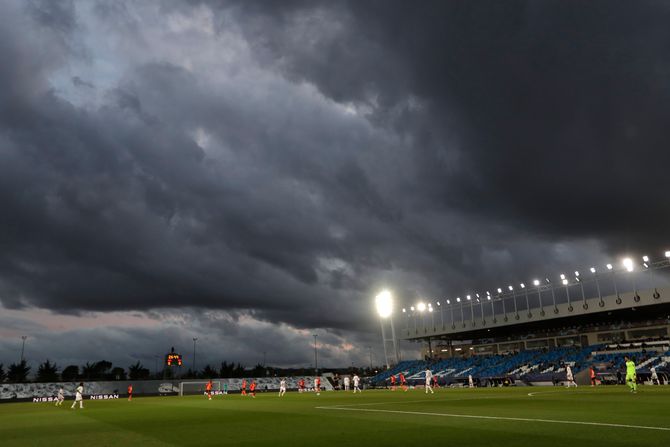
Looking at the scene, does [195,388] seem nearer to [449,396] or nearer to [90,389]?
[90,389]

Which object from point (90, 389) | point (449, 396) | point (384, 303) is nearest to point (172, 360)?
point (90, 389)

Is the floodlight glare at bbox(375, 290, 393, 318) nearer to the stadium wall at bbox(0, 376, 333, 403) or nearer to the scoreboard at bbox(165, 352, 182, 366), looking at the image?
the stadium wall at bbox(0, 376, 333, 403)

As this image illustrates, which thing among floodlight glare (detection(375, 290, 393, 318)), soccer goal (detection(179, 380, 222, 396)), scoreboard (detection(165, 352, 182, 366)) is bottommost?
soccer goal (detection(179, 380, 222, 396))

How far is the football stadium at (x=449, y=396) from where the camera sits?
46.8ft

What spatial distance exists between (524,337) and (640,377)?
45.9 metres

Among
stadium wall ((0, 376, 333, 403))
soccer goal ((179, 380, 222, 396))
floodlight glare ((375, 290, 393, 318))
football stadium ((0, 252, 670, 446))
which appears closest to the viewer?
football stadium ((0, 252, 670, 446))

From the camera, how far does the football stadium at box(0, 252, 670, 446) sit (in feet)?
46.8

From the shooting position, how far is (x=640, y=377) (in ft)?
192

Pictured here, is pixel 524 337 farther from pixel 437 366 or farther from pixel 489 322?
pixel 437 366

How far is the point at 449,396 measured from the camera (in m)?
→ 36.2

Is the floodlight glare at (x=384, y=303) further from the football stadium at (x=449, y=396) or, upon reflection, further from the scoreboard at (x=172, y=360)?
the scoreboard at (x=172, y=360)

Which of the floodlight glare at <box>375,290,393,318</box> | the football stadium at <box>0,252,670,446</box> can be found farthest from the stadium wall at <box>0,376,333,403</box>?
the floodlight glare at <box>375,290,393,318</box>

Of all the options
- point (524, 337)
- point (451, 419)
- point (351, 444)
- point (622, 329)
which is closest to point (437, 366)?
point (524, 337)

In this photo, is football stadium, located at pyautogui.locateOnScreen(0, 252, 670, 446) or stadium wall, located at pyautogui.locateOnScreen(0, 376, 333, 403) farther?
stadium wall, located at pyautogui.locateOnScreen(0, 376, 333, 403)
